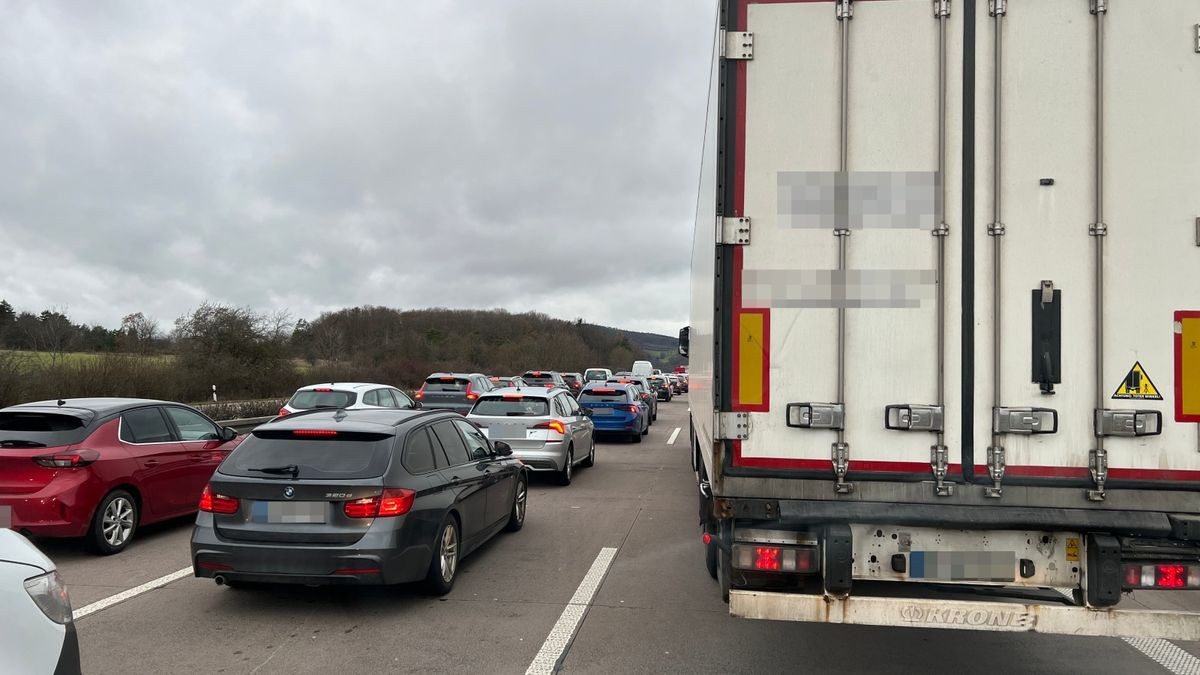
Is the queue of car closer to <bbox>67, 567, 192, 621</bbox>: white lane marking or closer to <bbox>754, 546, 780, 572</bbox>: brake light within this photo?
<bbox>67, 567, 192, 621</bbox>: white lane marking

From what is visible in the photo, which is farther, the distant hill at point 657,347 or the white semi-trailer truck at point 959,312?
the distant hill at point 657,347

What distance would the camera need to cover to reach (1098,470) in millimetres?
3664

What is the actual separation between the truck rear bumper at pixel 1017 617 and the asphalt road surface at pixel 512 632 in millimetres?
1044

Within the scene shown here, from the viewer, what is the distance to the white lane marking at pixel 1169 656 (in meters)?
4.64

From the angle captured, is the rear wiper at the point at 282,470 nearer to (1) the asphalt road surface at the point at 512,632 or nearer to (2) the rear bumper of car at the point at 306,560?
(2) the rear bumper of car at the point at 306,560

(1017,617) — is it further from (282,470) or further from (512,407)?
(512,407)

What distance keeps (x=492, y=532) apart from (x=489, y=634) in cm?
222

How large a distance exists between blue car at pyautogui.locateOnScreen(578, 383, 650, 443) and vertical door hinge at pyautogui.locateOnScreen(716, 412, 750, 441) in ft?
49.7

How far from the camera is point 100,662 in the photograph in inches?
179

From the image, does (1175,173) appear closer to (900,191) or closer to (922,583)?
(900,191)

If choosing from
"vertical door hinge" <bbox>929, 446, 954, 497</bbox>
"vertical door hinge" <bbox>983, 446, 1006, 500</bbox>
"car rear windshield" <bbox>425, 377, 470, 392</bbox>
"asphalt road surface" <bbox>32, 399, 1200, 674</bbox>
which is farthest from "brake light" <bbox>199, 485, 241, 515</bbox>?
"car rear windshield" <bbox>425, 377, 470, 392</bbox>

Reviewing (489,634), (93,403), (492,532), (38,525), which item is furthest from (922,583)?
(93,403)

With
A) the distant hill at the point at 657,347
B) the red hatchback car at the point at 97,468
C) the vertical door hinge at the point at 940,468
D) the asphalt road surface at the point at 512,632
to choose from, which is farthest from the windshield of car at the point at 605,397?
the distant hill at the point at 657,347

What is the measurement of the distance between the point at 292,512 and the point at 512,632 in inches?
68.0
